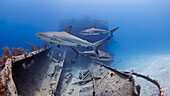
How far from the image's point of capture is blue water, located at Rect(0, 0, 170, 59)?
3866 inches

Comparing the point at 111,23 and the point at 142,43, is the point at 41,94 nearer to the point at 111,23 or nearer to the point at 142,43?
the point at 111,23

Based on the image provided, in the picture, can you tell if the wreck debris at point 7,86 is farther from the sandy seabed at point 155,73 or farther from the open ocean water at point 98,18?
the open ocean water at point 98,18

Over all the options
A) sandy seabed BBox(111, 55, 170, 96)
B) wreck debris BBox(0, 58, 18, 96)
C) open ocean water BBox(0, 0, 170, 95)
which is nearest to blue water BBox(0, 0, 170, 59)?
open ocean water BBox(0, 0, 170, 95)

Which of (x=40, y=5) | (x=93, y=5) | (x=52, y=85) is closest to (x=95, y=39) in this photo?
(x=52, y=85)

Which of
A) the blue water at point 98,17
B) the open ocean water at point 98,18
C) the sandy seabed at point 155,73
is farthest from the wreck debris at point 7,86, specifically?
the blue water at point 98,17

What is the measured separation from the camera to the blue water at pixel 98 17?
98.2 m

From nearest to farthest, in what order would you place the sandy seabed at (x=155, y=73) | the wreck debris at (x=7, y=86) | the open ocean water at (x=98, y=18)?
1. the wreck debris at (x=7, y=86)
2. the sandy seabed at (x=155, y=73)
3. the open ocean water at (x=98, y=18)

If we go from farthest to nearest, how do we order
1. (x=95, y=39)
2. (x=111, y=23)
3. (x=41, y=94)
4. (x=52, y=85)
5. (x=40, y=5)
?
(x=111, y=23), (x=40, y=5), (x=95, y=39), (x=52, y=85), (x=41, y=94)

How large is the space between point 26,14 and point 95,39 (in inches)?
5816

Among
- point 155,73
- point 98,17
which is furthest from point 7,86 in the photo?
point 98,17

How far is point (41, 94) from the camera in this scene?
163 inches

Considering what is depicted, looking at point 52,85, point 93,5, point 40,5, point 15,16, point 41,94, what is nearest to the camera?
point 41,94

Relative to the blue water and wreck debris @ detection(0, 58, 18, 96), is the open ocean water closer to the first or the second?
the blue water

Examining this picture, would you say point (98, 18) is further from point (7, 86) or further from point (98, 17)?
point (7, 86)
